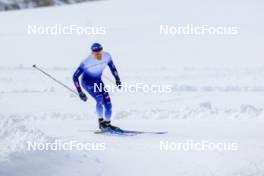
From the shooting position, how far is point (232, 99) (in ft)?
28.3

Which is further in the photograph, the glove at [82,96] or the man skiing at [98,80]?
the glove at [82,96]

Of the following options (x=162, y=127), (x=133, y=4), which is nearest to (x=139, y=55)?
(x=133, y=4)

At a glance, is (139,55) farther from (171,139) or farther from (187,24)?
(171,139)

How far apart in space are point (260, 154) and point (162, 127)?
53.3 inches
